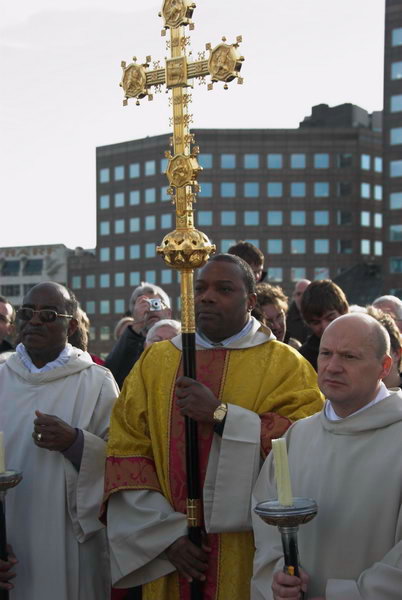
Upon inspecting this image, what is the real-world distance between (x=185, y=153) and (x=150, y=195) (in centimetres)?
8227

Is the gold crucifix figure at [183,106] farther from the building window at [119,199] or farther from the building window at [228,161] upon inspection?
the building window at [119,199]

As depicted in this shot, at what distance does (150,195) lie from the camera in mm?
86312

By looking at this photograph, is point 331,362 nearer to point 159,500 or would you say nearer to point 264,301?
point 159,500

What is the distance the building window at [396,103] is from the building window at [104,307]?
35.8 m

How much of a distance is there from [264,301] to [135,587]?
2285 mm

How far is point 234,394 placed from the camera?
15.5 ft

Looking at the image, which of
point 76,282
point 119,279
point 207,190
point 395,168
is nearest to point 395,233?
point 395,168

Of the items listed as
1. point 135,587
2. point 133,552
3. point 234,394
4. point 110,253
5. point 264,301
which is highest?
point 110,253

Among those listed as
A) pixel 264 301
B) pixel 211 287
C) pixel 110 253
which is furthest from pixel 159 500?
pixel 110 253

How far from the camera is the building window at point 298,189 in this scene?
3307 inches

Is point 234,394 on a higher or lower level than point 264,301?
lower

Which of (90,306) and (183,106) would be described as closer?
(183,106)

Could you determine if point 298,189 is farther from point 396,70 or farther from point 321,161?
point 396,70

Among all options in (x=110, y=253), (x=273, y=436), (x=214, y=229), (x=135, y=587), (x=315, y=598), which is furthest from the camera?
(x=110, y=253)
